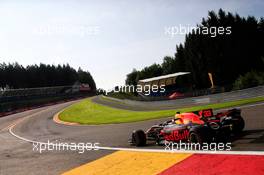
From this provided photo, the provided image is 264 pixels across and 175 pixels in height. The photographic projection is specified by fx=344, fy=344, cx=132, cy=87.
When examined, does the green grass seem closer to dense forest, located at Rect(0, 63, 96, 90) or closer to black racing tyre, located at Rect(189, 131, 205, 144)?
black racing tyre, located at Rect(189, 131, 205, 144)

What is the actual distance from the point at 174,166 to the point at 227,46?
3826 centimetres

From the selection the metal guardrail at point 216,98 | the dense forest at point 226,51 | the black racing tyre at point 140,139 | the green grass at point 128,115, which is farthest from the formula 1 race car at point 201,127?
the dense forest at point 226,51

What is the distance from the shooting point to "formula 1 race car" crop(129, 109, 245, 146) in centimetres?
1023

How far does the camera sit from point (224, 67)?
4453cm

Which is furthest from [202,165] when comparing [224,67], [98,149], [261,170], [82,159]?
[224,67]

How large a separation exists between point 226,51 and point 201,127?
36.7 metres

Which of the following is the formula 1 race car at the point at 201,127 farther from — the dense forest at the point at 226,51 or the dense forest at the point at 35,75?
the dense forest at the point at 35,75

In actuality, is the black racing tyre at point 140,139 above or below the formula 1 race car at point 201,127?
below

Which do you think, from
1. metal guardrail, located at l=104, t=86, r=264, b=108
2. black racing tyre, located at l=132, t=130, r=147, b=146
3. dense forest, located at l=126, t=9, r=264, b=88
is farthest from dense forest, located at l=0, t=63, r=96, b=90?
black racing tyre, located at l=132, t=130, r=147, b=146

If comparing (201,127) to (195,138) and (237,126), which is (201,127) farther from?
(237,126)

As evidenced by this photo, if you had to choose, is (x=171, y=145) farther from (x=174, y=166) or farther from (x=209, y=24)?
(x=209, y=24)

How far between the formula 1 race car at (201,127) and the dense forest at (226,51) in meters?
31.8

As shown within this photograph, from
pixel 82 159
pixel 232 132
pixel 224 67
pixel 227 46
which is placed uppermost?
pixel 227 46

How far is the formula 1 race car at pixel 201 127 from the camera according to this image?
10.2 metres
